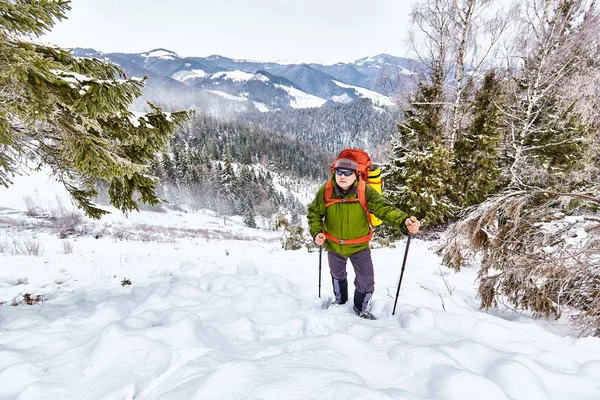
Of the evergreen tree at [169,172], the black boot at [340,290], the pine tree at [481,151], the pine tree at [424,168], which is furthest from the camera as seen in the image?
the evergreen tree at [169,172]

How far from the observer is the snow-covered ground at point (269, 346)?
175 centimetres

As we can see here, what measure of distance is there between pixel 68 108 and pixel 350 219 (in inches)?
122

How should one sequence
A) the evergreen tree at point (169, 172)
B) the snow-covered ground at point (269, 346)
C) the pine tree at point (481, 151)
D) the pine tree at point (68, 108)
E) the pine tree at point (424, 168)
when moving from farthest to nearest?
the evergreen tree at point (169, 172) → the pine tree at point (481, 151) → the pine tree at point (424, 168) → the pine tree at point (68, 108) → the snow-covered ground at point (269, 346)

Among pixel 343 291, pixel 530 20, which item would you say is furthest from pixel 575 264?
pixel 530 20

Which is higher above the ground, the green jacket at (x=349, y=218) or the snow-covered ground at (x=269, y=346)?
the green jacket at (x=349, y=218)

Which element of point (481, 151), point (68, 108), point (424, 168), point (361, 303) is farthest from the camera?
point (481, 151)

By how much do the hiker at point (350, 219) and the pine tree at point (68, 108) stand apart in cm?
214

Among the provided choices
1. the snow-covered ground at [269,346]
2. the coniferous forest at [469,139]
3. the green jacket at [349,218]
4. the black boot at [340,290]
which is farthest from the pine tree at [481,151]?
the green jacket at [349,218]

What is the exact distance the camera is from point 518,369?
1.83 metres

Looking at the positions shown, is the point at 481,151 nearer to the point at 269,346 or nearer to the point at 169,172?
the point at 269,346

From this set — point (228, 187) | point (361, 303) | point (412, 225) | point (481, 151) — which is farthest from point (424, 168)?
point (228, 187)

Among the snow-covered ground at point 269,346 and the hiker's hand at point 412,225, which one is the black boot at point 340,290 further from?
the hiker's hand at point 412,225

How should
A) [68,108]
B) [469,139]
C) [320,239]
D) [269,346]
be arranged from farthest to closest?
[469,139]
[320,239]
[68,108]
[269,346]

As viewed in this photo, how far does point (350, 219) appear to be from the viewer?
3.14 meters
